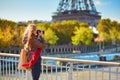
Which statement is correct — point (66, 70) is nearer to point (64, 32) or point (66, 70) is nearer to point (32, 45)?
point (32, 45)

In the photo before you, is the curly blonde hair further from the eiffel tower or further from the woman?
the eiffel tower

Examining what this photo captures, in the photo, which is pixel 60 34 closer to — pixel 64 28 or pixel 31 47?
pixel 64 28

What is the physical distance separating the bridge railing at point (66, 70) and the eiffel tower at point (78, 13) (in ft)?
217

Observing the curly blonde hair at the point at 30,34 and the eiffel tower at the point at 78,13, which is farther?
the eiffel tower at the point at 78,13

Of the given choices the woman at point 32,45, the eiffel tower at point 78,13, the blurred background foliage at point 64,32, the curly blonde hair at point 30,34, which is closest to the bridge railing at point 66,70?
the woman at point 32,45

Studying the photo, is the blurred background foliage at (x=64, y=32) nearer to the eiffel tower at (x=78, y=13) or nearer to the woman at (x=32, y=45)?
the eiffel tower at (x=78, y=13)

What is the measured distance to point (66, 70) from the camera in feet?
17.1

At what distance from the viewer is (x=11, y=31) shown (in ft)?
134

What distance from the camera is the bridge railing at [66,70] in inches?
185

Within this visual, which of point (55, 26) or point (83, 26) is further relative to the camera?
point (83, 26)

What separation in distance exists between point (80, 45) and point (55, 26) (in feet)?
16.7

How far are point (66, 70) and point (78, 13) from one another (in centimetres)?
6889

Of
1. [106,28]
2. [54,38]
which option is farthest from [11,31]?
[106,28]

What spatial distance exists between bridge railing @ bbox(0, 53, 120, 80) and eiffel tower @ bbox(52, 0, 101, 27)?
66074 millimetres
